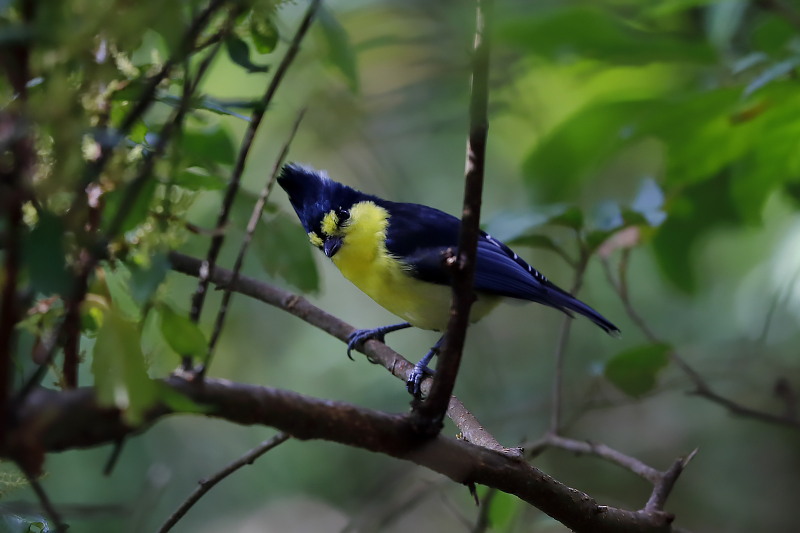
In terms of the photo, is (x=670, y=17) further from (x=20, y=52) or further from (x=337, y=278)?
(x=20, y=52)

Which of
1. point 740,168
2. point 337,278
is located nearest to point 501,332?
point 337,278

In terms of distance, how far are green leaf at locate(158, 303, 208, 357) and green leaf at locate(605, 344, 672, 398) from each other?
56.3 inches

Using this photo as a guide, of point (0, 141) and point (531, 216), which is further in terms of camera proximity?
point (531, 216)

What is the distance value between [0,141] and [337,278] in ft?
13.2

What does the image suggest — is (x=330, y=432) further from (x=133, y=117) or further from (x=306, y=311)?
(x=306, y=311)

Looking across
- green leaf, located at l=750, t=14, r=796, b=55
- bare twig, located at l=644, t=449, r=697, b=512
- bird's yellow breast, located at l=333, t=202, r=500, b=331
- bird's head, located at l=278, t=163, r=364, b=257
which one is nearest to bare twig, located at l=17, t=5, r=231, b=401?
bare twig, located at l=644, t=449, r=697, b=512

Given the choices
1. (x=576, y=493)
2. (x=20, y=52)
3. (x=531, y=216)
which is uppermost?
(x=20, y=52)

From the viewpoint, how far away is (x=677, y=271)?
2488 millimetres

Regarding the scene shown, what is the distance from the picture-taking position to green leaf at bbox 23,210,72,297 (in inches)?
22.6

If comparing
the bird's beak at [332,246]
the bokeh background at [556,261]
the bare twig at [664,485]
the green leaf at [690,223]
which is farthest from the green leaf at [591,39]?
the bare twig at [664,485]

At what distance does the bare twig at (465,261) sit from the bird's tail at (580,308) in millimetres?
1216

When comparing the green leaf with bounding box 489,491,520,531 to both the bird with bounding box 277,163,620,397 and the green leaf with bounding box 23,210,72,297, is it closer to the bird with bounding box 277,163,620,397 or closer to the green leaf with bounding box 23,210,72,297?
the bird with bounding box 277,163,620,397

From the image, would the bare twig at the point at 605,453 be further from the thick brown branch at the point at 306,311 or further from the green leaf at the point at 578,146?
the green leaf at the point at 578,146

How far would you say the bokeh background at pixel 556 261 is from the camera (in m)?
2.14
